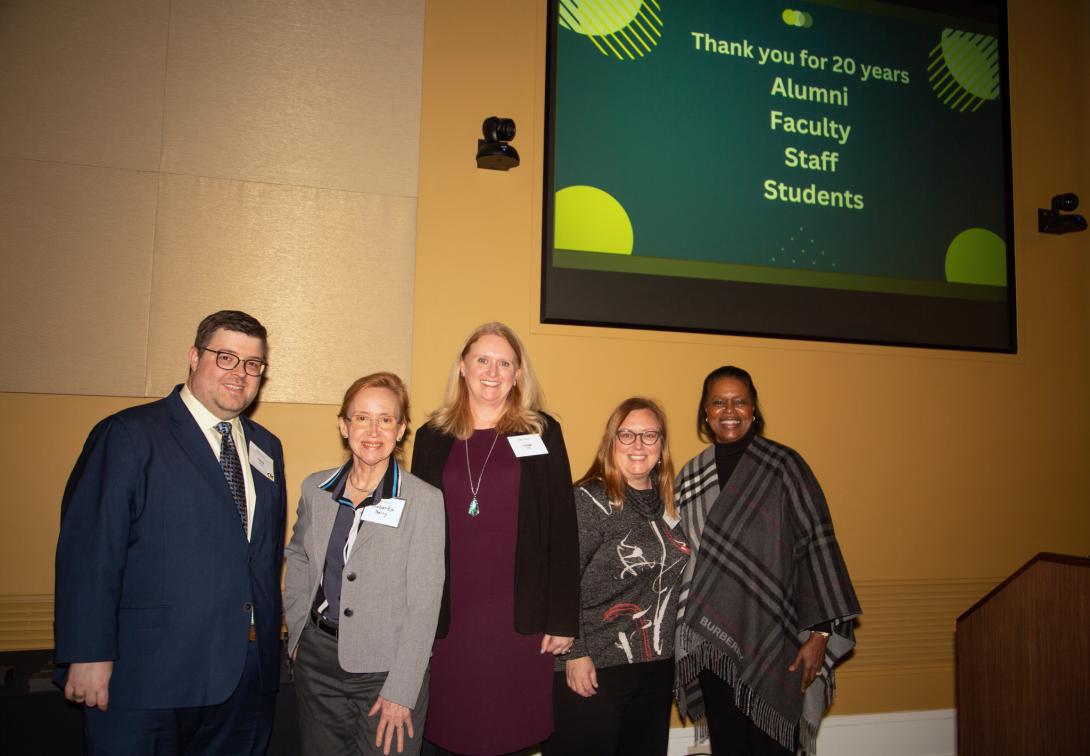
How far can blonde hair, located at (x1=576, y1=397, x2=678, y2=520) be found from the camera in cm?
230

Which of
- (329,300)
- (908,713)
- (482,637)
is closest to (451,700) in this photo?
(482,637)

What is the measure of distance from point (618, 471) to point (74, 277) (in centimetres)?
240

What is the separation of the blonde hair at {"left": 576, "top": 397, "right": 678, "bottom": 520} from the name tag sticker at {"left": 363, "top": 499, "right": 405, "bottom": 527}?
0.68 m

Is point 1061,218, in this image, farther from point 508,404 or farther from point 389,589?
point 389,589

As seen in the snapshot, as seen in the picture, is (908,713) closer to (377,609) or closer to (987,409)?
(987,409)

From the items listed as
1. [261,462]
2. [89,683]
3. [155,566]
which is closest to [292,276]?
[261,462]

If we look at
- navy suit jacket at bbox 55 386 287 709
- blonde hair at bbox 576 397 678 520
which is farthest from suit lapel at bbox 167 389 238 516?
blonde hair at bbox 576 397 678 520

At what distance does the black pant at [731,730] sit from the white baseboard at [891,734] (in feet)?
4.15

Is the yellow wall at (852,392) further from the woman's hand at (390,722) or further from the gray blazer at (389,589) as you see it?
the woman's hand at (390,722)

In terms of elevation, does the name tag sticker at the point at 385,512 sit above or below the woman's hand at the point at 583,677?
above

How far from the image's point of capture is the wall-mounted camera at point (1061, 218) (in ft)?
12.2

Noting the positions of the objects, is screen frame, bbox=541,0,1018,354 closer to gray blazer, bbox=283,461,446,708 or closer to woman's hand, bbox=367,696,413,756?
gray blazer, bbox=283,461,446,708

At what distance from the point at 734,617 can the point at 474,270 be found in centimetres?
185

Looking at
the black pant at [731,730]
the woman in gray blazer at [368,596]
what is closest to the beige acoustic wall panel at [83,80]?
the woman in gray blazer at [368,596]
